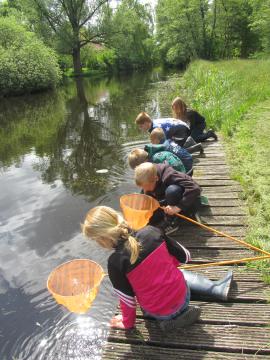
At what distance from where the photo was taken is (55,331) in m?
3.50

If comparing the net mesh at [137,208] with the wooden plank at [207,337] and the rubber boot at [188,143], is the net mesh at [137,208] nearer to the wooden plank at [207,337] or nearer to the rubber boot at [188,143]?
the wooden plank at [207,337]

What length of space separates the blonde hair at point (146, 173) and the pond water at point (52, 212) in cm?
120

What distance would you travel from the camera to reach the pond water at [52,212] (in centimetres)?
346

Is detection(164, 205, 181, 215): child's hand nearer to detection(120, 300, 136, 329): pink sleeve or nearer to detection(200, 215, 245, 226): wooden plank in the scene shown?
detection(200, 215, 245, 226): wooden plank

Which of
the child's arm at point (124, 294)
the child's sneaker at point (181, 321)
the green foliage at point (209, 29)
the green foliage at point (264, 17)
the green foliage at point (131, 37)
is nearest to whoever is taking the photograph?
the child's arm at point (124, 294)

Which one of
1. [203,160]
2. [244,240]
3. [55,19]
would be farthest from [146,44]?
[244,240]

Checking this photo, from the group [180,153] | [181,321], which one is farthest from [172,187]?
[181,321]

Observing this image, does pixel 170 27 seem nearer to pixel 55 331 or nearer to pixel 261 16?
pixel 261 16

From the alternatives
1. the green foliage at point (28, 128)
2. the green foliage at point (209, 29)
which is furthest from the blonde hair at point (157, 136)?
the green foliage at point (209, 29)

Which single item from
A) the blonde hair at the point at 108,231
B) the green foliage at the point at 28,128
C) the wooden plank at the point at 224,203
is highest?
the blonde hair at the point at 108,231

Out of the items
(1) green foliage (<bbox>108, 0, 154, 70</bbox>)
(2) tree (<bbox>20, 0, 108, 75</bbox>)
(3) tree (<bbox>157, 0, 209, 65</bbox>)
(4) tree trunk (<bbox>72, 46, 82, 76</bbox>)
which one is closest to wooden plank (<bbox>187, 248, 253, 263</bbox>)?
(3) tree (<bbox>157, 0, 209, 65</bbox>)

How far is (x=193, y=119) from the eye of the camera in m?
7.81

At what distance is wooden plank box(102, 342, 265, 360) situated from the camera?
8.38 ft

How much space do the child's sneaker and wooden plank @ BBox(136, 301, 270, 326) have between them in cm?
16
